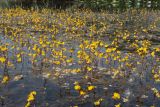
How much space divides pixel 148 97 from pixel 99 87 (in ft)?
5.79

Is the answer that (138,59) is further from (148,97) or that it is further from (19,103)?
(19,103)

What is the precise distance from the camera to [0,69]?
13828mm

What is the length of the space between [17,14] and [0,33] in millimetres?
9214

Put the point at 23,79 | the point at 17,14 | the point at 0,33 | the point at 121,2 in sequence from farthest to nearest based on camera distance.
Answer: the point at 121,2 → the point at 17,14 → the point at 0,33 → the point at 23,79

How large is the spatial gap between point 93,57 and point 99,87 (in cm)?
308

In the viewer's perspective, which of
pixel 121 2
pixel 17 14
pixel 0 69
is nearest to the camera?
pixel 0 69

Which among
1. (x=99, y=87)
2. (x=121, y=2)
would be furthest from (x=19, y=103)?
(x=121, y=2)

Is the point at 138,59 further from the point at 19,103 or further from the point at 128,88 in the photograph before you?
the point at 19,103

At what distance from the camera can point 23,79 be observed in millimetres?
12938

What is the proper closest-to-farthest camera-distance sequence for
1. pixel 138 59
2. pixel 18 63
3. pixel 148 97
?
1. pixel 148 97
2. pixel 18 63
3. pixel 138 59

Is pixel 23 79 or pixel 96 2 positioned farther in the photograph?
pixel 96 2

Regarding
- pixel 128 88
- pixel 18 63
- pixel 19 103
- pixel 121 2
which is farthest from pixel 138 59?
pixel 121 2

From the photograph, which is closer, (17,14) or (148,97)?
(148,97)

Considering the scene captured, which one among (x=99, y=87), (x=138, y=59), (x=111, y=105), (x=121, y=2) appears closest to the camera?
(x=111, y=105)
